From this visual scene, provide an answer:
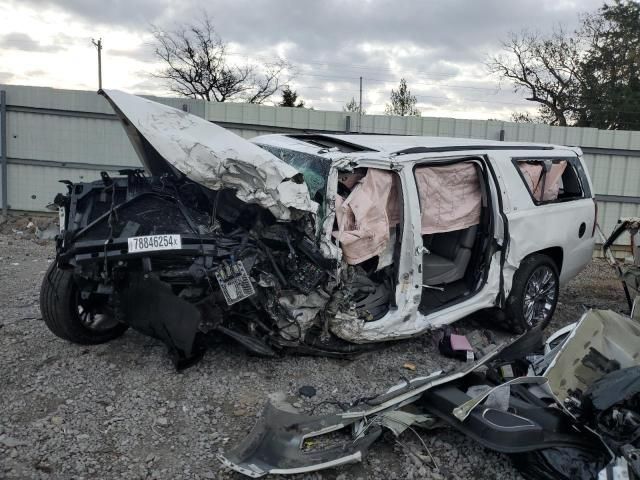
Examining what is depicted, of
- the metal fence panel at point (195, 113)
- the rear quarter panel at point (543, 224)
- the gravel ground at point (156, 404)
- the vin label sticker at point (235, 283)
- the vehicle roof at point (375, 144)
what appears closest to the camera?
the gravel ground at point (156, 404)

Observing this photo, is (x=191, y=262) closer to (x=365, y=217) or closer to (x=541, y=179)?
(x=365, y=217)

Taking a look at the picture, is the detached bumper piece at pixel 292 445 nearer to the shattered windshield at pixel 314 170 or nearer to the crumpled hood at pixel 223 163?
the crumpled hood at pixel 223 163

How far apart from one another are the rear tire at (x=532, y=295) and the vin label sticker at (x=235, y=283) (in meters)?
2.65

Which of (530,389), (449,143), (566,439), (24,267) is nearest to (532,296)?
(449,143)

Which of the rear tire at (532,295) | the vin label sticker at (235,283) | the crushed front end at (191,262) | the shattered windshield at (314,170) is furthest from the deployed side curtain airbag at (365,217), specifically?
the rear tire at (532,295)

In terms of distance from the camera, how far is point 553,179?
17.3ft

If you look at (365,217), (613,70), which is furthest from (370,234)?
(613,70)

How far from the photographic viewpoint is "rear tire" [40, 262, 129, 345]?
379cm

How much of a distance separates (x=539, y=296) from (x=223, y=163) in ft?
11.1

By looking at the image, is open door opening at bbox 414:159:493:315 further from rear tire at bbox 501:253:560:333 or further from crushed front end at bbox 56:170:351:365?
crushed front end at bbox 56:170:351:365

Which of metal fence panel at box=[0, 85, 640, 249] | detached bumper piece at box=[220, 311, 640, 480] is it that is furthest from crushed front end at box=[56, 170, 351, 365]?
metal fence panel at box=[0, 85, 640, 249]

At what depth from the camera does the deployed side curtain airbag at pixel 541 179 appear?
502cm

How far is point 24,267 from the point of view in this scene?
7.11 m

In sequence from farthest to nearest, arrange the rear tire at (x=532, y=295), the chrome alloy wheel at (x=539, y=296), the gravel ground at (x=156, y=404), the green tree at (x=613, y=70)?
the green tree at (x=613, y=70) → the chrome alloy wheel at (x=539, y=296) → the rear tire at (x=532, y=295) → the gravel ground at (x=156, y=404)
